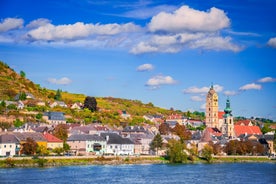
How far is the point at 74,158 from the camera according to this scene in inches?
2864

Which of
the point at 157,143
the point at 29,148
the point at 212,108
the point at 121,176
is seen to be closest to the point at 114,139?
the point at 157,143

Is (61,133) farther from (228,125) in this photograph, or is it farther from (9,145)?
(228,125)

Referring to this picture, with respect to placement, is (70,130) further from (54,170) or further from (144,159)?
(54,170)

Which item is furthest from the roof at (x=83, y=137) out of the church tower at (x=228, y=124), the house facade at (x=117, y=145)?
the church tower at (x=228, y=124)

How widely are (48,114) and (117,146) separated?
25.3 m

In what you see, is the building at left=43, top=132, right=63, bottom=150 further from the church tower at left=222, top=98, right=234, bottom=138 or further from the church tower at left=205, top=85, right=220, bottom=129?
the church tower at left=205, top=85, right=220, bottom=129

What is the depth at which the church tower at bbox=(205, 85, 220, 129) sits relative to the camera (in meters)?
144

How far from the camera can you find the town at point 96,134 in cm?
8025

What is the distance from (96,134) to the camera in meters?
90.6

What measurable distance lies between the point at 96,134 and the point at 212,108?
60.1 meters

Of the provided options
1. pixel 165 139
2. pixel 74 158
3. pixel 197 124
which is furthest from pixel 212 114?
pixel 74 158

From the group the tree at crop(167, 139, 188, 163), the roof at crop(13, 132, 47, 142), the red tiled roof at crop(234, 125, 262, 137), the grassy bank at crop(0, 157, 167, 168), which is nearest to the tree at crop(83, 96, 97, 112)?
the red tiled roof at crop(234, 125, 262, 137)

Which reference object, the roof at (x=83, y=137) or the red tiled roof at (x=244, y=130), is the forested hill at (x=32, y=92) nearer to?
the red tiled roof at (x=244, y=130)

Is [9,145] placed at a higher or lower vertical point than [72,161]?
higher
